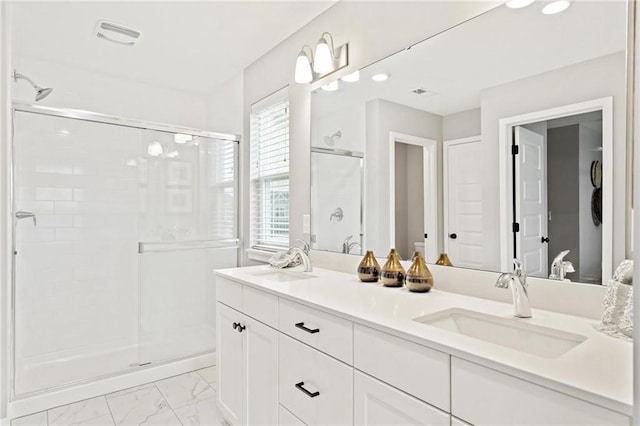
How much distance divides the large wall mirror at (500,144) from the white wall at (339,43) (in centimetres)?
8

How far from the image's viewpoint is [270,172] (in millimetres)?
2857

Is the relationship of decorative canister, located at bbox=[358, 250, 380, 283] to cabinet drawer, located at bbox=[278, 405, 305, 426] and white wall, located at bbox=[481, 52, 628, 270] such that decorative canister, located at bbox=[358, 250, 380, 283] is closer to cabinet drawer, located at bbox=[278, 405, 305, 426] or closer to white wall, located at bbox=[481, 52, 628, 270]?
white wall, located at bbox=[481, 52, 628, 270]

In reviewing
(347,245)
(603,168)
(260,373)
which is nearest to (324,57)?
(347,245)

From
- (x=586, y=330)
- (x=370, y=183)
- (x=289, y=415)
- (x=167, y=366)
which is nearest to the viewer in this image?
(x=586, y=330)

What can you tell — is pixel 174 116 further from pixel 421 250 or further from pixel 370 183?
pixel 421 250

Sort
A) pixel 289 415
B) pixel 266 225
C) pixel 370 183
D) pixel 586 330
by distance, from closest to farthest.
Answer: pixel 586 330 < pixel 289 415 < pixel 370 183 < pixel 266 225

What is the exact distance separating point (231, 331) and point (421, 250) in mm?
1080

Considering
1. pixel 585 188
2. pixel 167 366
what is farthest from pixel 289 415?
pixel 167 366

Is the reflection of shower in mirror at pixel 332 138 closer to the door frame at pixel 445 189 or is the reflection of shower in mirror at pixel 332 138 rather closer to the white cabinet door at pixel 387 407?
the door frame at pixel 445 189

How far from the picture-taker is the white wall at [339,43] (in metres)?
1.63

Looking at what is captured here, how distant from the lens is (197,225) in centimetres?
305

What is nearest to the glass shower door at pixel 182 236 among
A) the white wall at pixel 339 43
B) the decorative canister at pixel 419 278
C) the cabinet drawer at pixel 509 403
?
the white wall at pixel 339 43

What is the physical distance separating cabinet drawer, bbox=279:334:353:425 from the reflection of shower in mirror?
1.21m

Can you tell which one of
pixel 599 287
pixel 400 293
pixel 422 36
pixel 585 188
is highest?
pixel 422 36
